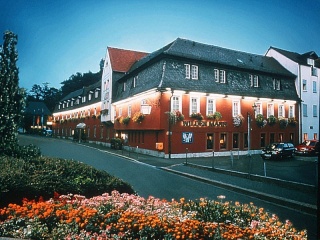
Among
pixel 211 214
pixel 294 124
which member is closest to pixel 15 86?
pixel 211 214

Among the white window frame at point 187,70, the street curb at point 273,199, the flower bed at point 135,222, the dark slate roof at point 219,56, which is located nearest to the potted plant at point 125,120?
the dark slate roof at point 219,56

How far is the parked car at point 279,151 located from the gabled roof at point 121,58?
69.4 feet

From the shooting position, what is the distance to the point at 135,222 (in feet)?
16.0

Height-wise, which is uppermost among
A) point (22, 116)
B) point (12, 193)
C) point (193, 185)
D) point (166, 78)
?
point (166, 78)

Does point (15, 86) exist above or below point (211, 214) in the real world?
above

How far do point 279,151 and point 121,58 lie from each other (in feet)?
78.3

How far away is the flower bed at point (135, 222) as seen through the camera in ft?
15.2

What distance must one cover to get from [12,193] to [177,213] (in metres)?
4.31

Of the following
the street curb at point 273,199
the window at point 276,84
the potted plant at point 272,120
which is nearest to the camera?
the street curb at point 273,199

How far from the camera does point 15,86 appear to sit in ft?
38.0

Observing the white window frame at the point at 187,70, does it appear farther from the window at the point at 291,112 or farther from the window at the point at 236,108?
the window at the point at 291,112

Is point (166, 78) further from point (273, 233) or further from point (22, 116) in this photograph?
point (273, 233)

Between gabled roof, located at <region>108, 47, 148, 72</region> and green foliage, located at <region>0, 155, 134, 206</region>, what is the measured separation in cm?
2646

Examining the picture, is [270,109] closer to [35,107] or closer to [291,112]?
[291,112]
